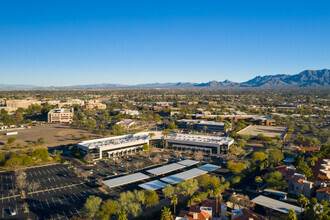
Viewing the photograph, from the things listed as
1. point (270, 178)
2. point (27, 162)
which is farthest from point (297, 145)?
point (27, 162)

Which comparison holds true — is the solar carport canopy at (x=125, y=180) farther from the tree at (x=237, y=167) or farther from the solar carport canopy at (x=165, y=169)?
the tree at (x=237, y=167)

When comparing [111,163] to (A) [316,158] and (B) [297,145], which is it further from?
(B) [297,145]

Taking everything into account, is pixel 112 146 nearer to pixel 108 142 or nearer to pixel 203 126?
pixel 108 142

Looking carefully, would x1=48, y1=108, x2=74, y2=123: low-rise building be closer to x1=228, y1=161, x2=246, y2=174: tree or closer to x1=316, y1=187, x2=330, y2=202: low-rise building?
x1=228, y1=161, x2=246, y2=174: tree

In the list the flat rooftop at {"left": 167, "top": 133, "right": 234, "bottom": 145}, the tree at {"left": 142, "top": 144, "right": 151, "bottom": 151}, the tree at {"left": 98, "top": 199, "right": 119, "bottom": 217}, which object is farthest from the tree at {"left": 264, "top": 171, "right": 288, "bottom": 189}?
the tree at {"left": 142, "top": 144, "right": 151, "bottom": 151}

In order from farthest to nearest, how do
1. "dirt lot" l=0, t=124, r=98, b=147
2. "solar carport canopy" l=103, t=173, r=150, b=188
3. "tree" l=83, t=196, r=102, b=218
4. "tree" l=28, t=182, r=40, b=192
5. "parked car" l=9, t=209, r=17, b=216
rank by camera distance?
"dirt lot" l=0, t=124, r=98, b=147, "solar carport canopy" l=103, t=173, r=150, b=188, "tree" l=28, t=182, r=40, b=192, "parked car" l=9, t=209, r=17, b=216, "tree" l=83, t=196, r=102, b=218

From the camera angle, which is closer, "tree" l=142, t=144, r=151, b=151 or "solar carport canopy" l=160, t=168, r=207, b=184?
"solar carport canopy" l=160, t=168, r=207, b=184
